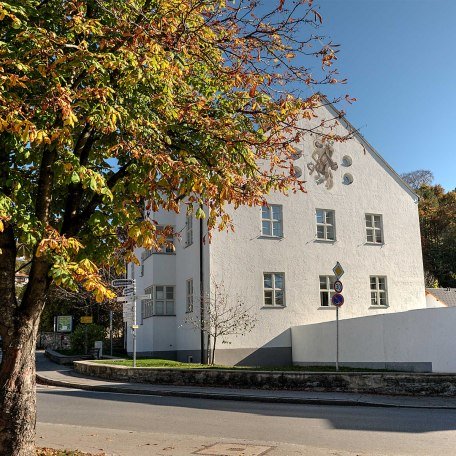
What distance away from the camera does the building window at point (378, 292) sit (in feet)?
89.5

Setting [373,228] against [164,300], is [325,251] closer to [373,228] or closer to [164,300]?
[373,228]

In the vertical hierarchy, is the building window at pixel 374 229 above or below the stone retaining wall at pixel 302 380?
above

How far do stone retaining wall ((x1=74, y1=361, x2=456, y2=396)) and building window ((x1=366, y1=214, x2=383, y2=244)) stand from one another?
13.1 metres

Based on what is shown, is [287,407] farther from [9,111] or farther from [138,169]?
[9,111]

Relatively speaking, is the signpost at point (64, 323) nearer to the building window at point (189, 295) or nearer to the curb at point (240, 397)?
the building window at point (189, 295)

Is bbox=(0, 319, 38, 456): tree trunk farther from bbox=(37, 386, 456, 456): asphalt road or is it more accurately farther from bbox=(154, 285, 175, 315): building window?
bbox=(154, 285, 175, 315): building window

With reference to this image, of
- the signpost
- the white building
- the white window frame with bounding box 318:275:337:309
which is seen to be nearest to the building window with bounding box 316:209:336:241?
the white building

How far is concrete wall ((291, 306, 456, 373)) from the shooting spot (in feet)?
59.1

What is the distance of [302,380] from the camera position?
52.1 ft

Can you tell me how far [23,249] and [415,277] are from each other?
24.1 m

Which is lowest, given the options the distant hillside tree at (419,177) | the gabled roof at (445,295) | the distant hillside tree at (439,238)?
the gabled roof at (445,295)

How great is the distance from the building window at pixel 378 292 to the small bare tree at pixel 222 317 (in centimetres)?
645

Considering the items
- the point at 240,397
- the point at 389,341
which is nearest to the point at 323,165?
the point at 389,341

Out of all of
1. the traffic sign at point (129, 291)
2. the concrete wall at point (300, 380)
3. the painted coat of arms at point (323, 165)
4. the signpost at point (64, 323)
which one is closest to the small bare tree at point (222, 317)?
the traffic sign at point (129, 291)
